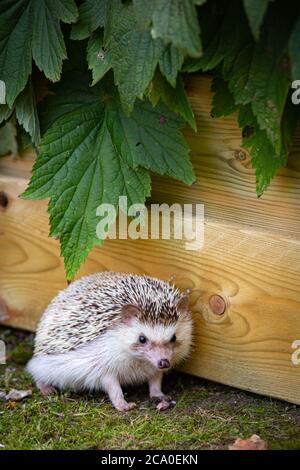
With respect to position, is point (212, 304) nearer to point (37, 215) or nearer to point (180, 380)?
point (180, 380)

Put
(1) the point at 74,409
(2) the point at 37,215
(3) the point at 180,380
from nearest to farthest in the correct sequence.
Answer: (1) the point at 74,409 → (3) the point at 180,380 → (2) the point at 37,215

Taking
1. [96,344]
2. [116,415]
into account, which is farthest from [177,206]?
[116,415]

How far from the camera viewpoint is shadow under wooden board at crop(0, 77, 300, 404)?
118 inches

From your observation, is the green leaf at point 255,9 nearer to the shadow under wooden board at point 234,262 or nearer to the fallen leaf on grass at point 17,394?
the shadow under wooden board at point 234,262

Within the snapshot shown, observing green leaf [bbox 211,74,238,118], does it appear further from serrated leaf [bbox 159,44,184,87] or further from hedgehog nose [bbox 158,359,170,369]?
hedgehog nose [bbox 158,359,170,369]

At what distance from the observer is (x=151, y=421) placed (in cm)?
297

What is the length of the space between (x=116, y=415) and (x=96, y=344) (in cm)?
32

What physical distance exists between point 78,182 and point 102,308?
0.55 metres

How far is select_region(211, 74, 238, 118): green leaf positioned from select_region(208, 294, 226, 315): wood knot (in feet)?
2.53

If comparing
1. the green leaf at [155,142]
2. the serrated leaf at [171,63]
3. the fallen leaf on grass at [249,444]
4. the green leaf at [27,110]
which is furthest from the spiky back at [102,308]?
the serrated leaf at [171,63]

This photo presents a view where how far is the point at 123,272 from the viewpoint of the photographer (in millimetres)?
3512

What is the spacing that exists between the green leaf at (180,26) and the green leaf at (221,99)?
1.95 ft

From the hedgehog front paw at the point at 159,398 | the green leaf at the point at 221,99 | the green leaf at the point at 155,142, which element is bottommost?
the hedgehog front paw at the point at 159,398

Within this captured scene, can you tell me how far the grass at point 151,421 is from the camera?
279cm
